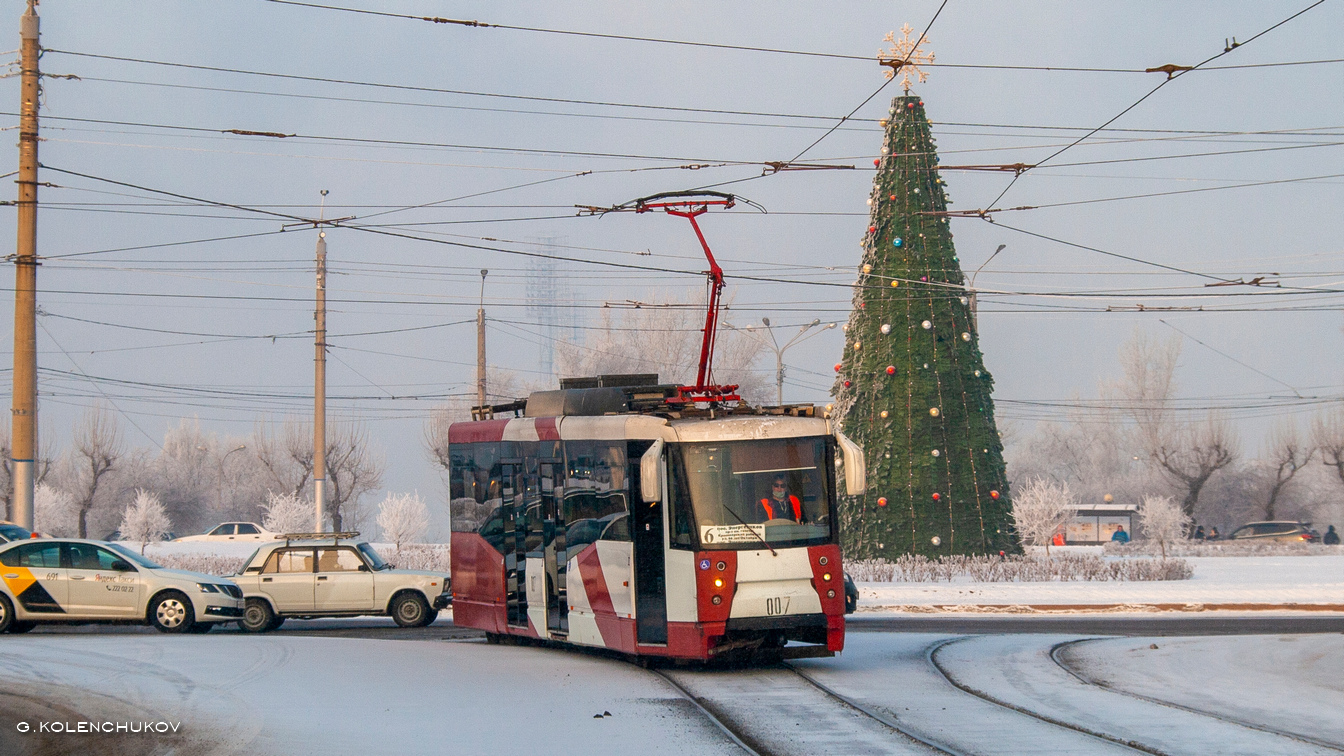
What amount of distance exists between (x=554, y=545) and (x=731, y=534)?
2884mm

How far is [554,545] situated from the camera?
50.7 ft

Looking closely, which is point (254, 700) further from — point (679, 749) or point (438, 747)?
point (679, 749)

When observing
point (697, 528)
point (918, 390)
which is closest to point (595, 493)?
point (697, 528)

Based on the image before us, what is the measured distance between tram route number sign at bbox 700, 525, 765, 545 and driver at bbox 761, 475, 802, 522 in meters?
0.23

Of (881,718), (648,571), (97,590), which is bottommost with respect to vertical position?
(881,718)

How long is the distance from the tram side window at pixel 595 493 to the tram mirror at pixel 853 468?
239 cm

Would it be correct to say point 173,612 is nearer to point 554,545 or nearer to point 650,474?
point 554,545

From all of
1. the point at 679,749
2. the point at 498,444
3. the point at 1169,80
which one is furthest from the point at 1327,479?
the point at 679,749

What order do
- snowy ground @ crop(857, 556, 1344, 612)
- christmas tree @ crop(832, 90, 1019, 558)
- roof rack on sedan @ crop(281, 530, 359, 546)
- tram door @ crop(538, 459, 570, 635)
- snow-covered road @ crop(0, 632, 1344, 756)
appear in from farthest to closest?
1. christmas tree @ crop(832, 90, 1019, 558)
2. snowy ground @ crop(857, 556, 1344, 612)
3. roof rack on sedan @ crop(281, 530, 359, 546)
4. tram door @ crop(538, 459, 570, 635)
5. snow-covered road @ crop(0, 632, 1344, 756)

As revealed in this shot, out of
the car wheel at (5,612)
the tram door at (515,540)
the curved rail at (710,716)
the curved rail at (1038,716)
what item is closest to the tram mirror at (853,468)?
the curved rail at (1038,716)

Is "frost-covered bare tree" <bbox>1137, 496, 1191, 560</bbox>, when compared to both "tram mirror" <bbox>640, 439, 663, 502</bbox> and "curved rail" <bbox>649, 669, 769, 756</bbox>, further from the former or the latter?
"tram mirror" <bbox>640, 439, 663, 502</bbox>

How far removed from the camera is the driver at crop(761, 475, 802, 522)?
13.7 m

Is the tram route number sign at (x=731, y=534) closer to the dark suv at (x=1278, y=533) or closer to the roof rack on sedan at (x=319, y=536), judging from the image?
the roof rack on sedan at (x=319, y=536)

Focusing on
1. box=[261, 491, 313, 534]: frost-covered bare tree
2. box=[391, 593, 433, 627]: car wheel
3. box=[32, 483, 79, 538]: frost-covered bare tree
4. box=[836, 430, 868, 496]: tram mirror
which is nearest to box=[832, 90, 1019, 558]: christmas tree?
box=[391, 593, 433, 627]: car wheel
